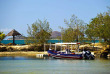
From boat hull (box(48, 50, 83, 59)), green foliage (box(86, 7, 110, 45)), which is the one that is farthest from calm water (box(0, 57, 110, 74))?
green foliage (box(86, 7, 110, 45))

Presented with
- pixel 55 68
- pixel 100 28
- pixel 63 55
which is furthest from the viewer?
pixel 100 28

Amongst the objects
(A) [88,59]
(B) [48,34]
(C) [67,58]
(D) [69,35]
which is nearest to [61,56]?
(C) [67,58]

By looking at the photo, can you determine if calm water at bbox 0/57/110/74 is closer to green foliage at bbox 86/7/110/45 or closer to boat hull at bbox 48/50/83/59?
boat hull at bbox 48/50/83/59

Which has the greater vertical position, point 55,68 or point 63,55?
point 63,55

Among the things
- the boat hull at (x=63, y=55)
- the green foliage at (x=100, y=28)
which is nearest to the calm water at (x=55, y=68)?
the boat hull at (x=63, y=55)

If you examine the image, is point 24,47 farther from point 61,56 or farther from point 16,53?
point 61,56

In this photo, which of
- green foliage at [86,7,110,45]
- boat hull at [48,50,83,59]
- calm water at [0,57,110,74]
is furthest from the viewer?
green foliage at [86,7,110,45]

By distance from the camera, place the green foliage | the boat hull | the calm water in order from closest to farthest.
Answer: the calm water → the boat hull → the green foliage

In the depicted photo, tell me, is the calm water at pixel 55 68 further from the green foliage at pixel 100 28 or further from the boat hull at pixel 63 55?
the green foliage at pixel 100 28

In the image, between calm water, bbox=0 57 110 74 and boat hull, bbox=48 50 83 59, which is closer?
calm water, bbox=0 57 110 74

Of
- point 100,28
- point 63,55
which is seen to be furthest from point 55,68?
point 100,28

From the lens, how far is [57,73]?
28016 millimetres

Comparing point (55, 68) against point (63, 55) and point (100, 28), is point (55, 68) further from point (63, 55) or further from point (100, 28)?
point (100, 28)

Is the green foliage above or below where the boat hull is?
above
